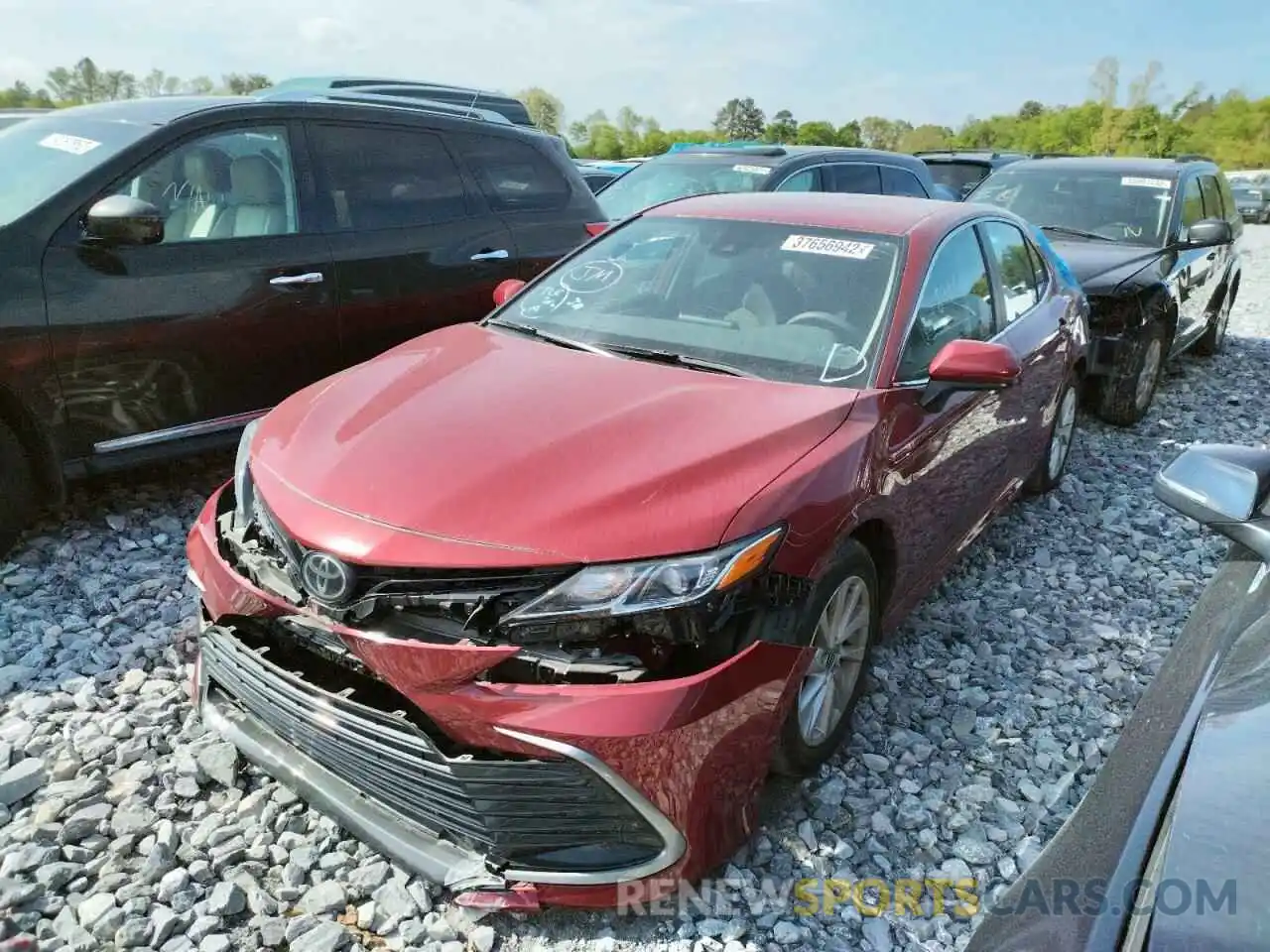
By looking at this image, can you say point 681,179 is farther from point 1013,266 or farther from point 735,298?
point 735,298

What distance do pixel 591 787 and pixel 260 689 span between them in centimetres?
91

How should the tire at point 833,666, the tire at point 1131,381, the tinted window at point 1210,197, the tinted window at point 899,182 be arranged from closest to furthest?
the tire at point 833,666
the tire at point 1131,381
the tinted window at point 1210,197
the tinted window at point 899,182

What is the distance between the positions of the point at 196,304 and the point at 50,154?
925 millimetres

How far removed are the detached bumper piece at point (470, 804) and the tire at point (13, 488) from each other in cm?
211

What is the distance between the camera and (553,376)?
2898 millimetres

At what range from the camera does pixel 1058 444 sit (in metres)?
5.03

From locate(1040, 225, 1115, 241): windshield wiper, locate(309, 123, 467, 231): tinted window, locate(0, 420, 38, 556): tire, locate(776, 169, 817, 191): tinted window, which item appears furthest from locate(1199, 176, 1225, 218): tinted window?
locate(0, 420, 38, 556): tire

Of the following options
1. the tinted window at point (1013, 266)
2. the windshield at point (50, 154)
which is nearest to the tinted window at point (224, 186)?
the windshield at point (50, 154)

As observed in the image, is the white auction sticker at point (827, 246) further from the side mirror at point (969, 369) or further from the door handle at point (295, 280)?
the door handle at point (295, 280)

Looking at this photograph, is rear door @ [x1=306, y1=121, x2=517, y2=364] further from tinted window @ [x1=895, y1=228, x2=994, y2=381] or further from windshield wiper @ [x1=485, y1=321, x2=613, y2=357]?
tinted window @ [x1=895, y1=228, x2=994, y2=381]

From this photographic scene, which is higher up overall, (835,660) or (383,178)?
(383,178)

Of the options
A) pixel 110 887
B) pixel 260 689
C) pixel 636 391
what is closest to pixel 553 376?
pixel 636 391

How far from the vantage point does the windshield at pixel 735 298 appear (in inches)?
118

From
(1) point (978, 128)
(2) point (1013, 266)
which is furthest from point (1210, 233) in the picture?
(1) point (978, 128)
